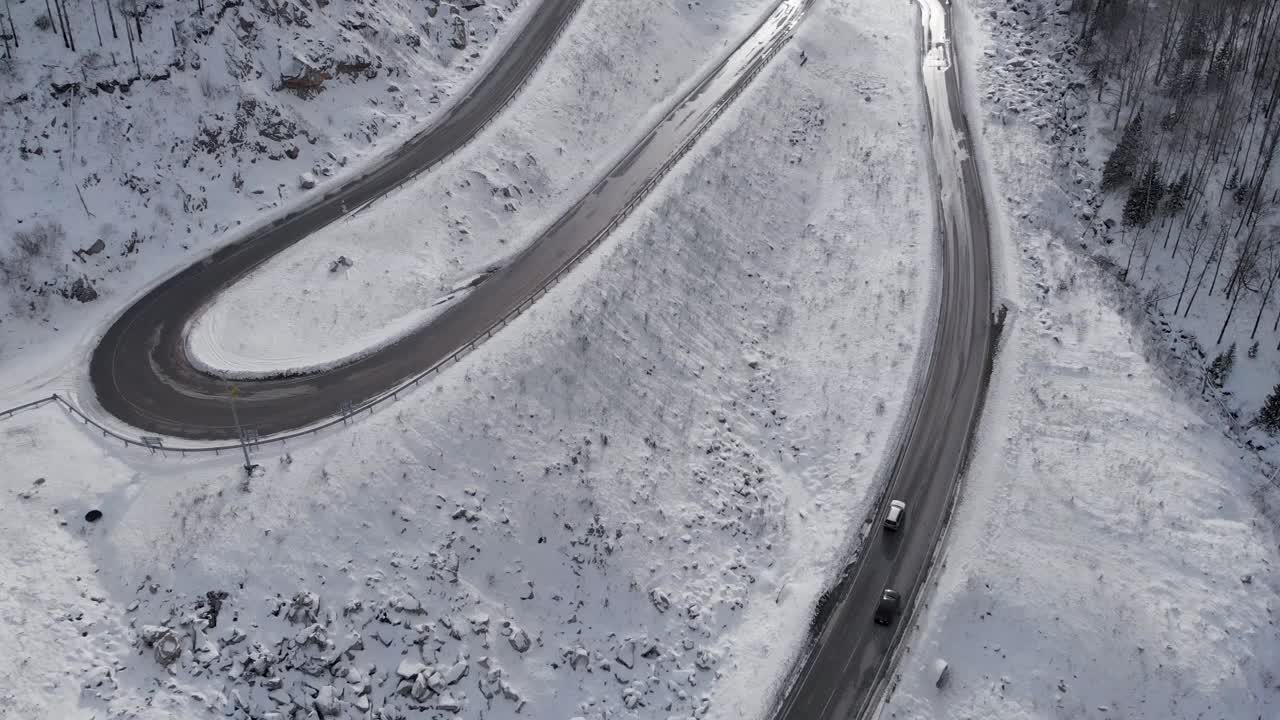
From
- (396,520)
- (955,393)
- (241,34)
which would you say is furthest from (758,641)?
(241,34)

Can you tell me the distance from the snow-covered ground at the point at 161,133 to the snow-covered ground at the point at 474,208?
5724 millimetres

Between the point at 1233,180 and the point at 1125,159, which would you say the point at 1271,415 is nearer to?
the point at 1233,180

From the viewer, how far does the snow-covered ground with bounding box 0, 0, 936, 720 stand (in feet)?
108

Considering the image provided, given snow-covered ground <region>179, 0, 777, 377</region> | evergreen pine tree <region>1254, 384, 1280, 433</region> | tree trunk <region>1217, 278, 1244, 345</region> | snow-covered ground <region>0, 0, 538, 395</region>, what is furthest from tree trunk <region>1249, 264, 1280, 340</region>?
snow-covered ground <region>0, 0, 538, 395</region>

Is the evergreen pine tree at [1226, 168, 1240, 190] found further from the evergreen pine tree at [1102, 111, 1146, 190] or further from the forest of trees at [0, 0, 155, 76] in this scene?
the forest of trees at [0, 0, 155, 76]

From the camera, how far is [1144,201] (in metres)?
60.0

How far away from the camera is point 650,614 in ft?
125

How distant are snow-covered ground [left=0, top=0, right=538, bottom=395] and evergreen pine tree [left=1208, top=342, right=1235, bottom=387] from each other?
5256 cm

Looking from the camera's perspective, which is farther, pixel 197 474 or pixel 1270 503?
pixel 1270 503

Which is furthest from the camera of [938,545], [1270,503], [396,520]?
[1270,503]

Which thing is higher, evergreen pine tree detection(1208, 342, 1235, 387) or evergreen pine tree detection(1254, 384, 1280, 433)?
evergreen pine tree detection(1208, 342, 1235, 387)

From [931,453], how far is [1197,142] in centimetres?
3555

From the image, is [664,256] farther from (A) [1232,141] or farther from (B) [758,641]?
(A) [1232,141]

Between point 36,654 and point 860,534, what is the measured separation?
33551mm
